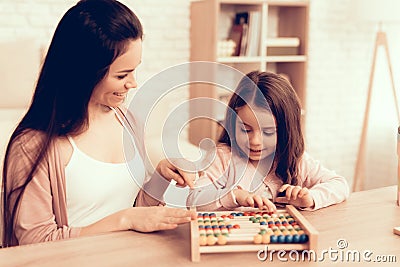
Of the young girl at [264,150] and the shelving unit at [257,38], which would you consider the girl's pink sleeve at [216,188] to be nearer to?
the young girl at [264,150]

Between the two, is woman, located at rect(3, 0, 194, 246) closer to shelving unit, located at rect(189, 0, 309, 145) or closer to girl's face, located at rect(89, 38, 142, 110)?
girl's face, located at rect(89, 38, 142, 110)

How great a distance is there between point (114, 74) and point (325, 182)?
69 centimetres

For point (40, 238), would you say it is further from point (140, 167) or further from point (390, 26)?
point (390, 26)

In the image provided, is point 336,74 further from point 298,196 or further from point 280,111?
point 298,196

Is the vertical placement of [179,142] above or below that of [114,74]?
below

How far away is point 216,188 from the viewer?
1525mm

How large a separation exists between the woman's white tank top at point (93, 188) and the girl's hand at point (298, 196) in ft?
1.53

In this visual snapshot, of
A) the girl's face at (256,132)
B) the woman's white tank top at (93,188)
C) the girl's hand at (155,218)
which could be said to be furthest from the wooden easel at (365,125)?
the girl's hand at (155,218)

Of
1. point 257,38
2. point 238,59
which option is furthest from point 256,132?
point 257,38

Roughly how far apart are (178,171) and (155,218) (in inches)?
6.2

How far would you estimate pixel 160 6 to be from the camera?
363cm

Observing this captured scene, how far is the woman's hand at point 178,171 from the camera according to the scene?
4.24 ft

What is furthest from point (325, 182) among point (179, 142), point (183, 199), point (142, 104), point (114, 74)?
point (142, 104)

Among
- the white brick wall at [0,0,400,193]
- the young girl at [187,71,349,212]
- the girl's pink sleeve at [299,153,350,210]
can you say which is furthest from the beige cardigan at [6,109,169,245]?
the white brick wall at [0,0,400,193]
